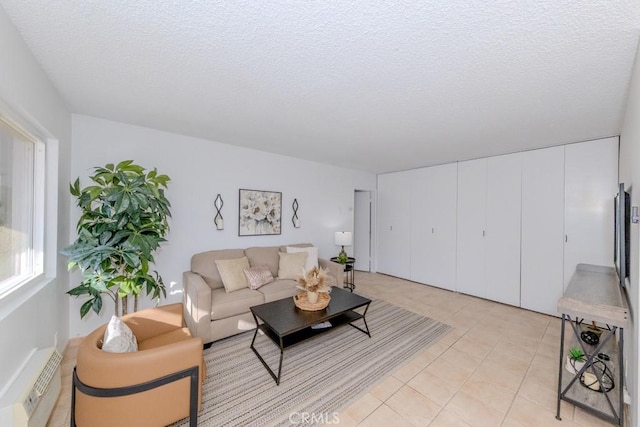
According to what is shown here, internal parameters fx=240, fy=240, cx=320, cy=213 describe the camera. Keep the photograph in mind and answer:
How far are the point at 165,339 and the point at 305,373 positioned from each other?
1.16 metres

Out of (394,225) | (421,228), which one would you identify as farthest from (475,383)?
(394,225)

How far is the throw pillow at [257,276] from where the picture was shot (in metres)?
2.93

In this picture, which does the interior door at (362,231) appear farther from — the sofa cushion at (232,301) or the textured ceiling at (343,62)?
the sofa cushion at (232,301)

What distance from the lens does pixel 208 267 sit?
299cm

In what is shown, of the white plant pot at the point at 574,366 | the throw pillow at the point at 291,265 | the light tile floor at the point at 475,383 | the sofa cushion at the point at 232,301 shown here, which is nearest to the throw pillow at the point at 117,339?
the light tile floor at the point at 475,383

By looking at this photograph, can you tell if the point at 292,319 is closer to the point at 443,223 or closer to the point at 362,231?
the point at 443,223

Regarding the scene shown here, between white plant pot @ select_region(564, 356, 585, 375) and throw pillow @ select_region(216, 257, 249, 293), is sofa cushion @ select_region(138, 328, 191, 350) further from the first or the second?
white plant pot @ select_region(564, 356, 585, 375)

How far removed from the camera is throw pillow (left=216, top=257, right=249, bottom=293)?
9.32 ft

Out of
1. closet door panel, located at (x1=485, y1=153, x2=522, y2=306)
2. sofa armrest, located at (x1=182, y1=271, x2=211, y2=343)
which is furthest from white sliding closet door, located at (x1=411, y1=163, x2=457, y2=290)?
sofa armrest, located at (x1=182, y1=271, x2=211, y2=343)

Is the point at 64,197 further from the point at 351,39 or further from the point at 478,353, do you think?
the point at 478,353

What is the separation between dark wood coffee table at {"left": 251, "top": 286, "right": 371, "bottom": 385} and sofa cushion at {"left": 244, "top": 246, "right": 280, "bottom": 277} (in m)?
0.97

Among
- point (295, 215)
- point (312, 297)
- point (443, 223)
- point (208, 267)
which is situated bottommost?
point (312, 297)

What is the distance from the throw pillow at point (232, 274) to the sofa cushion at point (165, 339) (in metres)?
0.85

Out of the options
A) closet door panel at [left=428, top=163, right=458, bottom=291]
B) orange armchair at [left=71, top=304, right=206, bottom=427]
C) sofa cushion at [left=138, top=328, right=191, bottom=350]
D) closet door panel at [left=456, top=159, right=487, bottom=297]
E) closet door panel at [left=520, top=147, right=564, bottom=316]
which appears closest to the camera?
orange armchair at [left=71, top=304, right=206, bottom=427]
